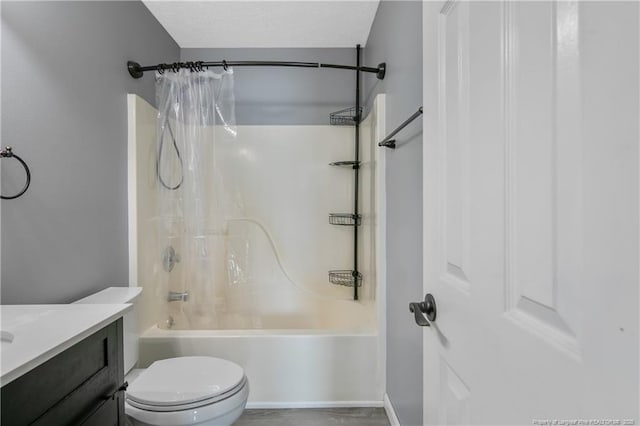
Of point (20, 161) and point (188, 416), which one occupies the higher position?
point (20, 161)

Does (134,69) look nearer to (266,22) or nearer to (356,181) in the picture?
(266,22)

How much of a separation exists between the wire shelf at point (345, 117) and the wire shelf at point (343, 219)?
0.75m

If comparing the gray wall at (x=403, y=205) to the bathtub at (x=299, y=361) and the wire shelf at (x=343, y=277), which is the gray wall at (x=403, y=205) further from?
the wire shelf at (x=343, y=277)

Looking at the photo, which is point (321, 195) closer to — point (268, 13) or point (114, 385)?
point (268, 13)

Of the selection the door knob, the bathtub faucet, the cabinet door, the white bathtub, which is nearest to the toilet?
the cabinet door

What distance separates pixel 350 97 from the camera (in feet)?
8.61

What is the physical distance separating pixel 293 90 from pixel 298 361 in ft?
6.71

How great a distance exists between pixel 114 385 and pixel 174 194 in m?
1.20

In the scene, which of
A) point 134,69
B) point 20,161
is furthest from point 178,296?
point 134,69

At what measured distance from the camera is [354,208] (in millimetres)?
2639
